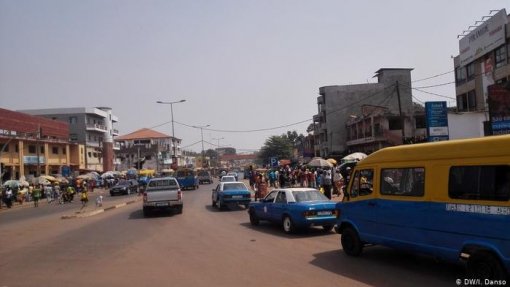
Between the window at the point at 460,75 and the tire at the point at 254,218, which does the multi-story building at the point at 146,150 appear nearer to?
the window at the point at 460,75

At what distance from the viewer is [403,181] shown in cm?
875

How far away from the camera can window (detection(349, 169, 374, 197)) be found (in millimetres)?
9750

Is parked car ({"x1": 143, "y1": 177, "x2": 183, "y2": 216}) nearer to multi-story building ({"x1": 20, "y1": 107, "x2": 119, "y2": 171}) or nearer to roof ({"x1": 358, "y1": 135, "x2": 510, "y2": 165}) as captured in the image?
roof ({"x1": 358, "y1": 135, "x2": 510, "y2": 165})

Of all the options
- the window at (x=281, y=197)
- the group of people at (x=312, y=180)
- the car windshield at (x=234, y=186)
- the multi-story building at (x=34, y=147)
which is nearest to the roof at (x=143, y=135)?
the multi-story building at (x=34, y=147)

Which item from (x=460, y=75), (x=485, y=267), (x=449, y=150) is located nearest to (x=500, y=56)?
(x=460, y=75)

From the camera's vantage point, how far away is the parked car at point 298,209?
43.5 ft

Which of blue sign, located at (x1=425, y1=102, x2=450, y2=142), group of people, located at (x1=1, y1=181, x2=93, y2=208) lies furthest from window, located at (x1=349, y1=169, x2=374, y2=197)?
group of people, located at (x1=1, y1=181, x2=93, y2=208)

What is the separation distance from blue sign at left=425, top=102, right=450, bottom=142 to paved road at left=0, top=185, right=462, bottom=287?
44.5 ft

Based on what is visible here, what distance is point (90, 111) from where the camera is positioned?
85.0 metres

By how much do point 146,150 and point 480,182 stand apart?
11512 centimetres

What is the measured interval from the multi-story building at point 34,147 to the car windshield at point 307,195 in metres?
36.9

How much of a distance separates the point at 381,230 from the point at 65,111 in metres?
83.4

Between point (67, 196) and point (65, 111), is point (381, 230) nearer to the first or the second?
point (67, 196)

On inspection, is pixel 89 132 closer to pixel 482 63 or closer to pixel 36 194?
pixel 36 194
